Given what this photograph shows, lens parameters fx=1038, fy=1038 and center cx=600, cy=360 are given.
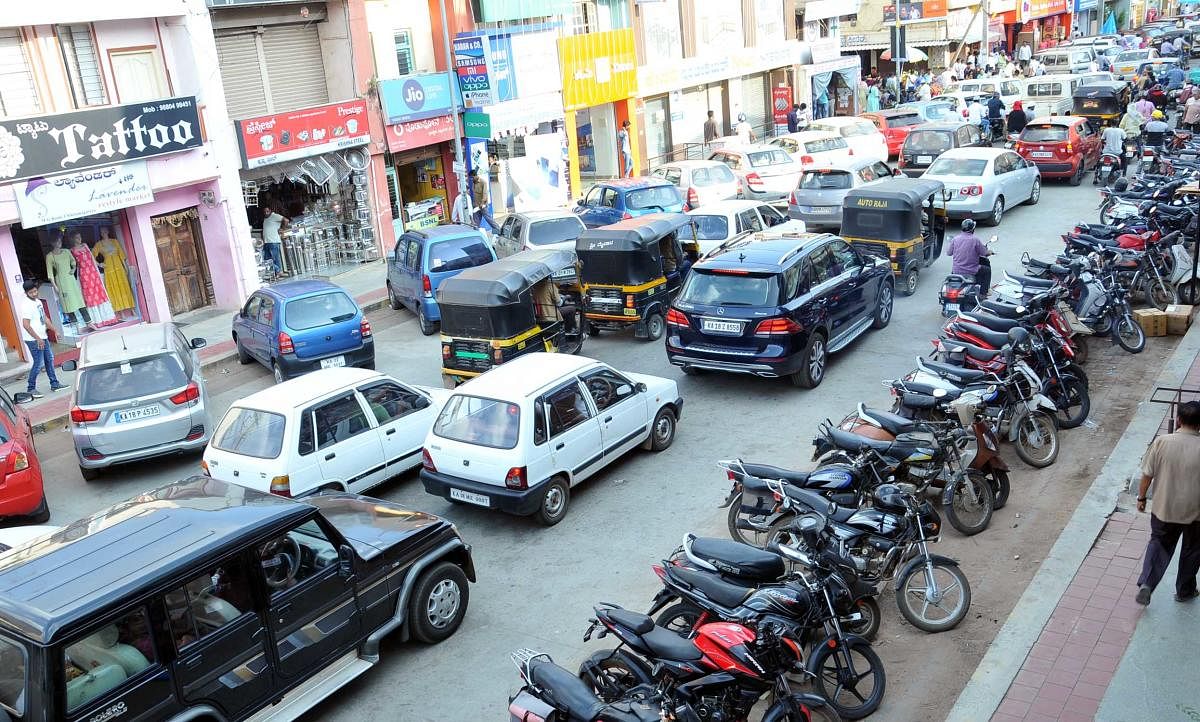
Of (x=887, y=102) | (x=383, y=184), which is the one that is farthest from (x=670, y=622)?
(x=887, y=102)

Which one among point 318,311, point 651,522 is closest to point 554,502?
point 651,522

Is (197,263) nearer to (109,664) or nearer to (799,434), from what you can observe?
(799,434)

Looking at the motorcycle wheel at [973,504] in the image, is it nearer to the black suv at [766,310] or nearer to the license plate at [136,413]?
the black suv at [766,310]

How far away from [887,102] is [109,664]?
39505 millimetres

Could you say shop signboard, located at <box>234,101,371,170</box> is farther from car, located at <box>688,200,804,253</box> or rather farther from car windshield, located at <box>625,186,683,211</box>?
car, located at <box>688,200,804,253</box>

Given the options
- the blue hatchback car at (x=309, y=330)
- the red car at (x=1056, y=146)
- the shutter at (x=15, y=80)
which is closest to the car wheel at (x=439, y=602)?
the blue hatchback car at (x=309, y=330)

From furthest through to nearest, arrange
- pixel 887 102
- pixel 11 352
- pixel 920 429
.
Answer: pixel 887 102, pixel 11 352, pixel 920 429

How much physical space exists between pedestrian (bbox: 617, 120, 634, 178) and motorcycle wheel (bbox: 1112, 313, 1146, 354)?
1772 cm

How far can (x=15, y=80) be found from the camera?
1706 cm

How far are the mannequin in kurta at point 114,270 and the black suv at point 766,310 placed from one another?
11200 mm

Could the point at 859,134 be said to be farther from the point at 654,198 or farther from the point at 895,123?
the point at 654,198

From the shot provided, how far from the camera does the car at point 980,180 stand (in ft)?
68.2

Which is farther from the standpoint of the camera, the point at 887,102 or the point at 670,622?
the point at 887,102

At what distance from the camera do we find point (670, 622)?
7.31 metres
